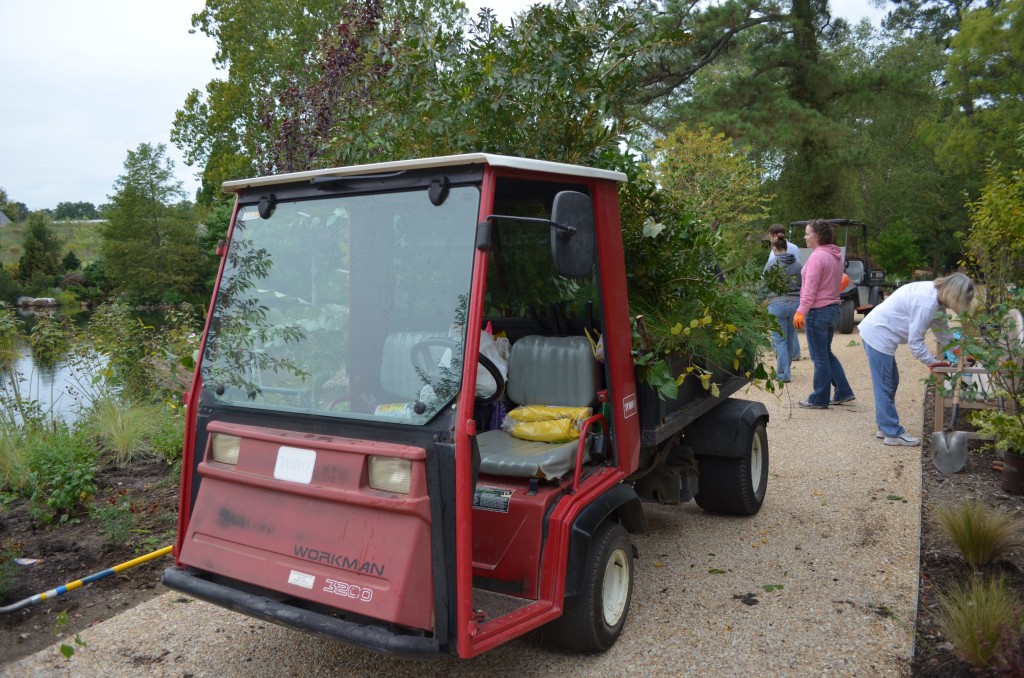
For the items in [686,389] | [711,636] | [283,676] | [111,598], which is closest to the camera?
[283,676]

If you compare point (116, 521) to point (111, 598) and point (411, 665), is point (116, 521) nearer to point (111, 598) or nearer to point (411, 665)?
point (111, 598)

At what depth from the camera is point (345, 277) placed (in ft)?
10.7

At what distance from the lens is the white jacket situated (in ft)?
20.9

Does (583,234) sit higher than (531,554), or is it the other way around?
(583,234)

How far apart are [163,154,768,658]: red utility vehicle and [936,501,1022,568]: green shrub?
1.82 metres

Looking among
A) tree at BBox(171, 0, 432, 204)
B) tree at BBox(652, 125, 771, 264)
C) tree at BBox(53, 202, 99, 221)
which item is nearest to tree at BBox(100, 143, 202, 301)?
tree at BBox(171, 0, 432, 204)

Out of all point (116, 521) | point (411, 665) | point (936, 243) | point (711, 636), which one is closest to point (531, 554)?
point (411, 665)

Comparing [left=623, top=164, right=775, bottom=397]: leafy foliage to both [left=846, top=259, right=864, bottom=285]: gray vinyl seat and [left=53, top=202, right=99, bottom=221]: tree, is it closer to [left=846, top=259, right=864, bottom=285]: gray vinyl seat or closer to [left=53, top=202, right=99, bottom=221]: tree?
[left=846, top=259, right=864, bottom=285]: gray vinyl seat

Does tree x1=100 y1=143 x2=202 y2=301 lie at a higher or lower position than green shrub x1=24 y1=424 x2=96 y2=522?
higher

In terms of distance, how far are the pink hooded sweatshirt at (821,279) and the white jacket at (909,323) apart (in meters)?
1.14

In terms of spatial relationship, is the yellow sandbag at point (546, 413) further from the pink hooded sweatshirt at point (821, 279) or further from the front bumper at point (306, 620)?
the pink hooded sweatshirt at point (821, 279)

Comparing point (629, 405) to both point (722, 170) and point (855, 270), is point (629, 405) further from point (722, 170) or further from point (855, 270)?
point (855, 270)

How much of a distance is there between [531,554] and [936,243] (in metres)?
35.3

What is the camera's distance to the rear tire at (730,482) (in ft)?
17.1
